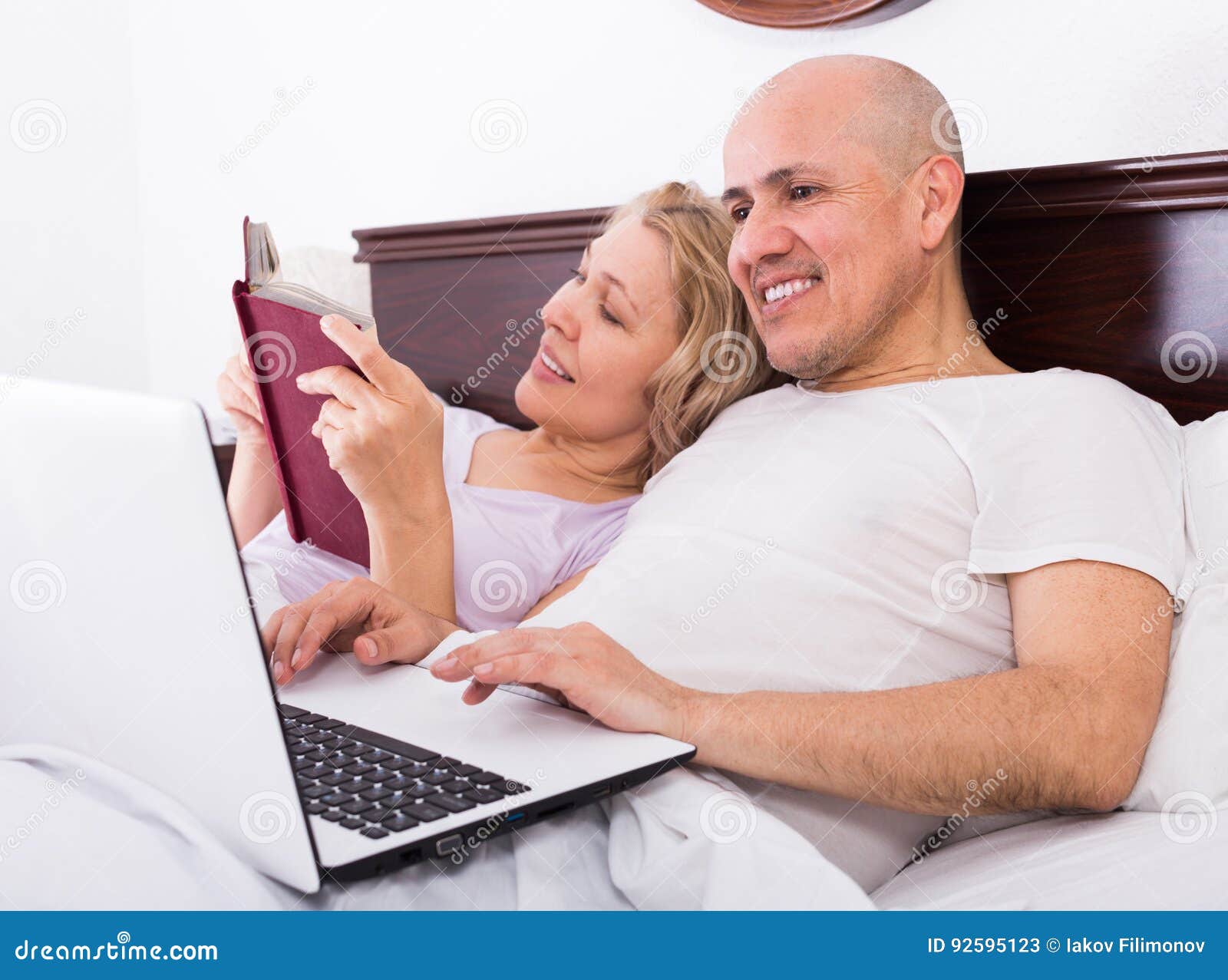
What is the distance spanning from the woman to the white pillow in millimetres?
599

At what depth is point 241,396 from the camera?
1.45 m

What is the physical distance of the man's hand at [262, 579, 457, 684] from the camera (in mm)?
966

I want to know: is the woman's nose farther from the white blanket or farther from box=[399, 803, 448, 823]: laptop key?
box=[399, 803, 448, 823]: laptop key

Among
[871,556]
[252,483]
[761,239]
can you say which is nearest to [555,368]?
[761,239]

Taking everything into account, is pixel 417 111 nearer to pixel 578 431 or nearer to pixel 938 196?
pixel 578 431

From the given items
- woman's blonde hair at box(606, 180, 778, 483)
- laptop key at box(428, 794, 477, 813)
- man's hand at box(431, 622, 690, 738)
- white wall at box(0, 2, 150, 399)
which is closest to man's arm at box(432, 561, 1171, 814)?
man's hand at box(431, 622, 690, 738)

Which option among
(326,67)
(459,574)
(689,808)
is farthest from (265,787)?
(326,67)

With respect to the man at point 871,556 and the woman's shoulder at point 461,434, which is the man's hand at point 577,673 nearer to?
the man at point 871,556

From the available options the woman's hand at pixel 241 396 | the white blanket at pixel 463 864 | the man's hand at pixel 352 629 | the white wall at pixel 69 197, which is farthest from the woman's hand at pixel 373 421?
the white wall at pixel 69 197

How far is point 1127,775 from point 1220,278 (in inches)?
21.6

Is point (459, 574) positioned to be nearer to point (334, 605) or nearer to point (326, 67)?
point (334, 605)

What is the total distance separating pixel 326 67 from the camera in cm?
220

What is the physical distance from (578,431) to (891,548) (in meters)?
0.58

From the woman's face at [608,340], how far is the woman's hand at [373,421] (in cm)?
30
